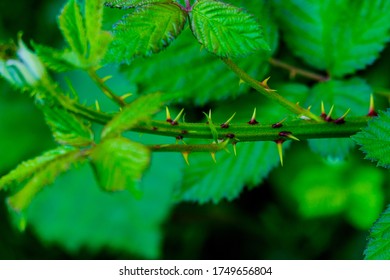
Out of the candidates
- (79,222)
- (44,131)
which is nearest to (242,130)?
(79,222)

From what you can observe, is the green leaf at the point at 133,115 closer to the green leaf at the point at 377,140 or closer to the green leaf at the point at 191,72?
the green leaf at the point at 377,140

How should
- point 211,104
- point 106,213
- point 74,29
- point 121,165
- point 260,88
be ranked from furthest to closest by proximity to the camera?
1. point 106,213
2. point 211,104
3. point 260,88
4. point 74,29
5. point 121,165

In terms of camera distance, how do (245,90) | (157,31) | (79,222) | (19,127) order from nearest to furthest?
1. (157,31)
2. (245,90)
3. (79,222)
4. (19,127)

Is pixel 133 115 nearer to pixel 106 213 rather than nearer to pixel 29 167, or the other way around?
pixel 29 167

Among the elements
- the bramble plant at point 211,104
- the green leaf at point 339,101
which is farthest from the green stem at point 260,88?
the green leaf at point 339,101

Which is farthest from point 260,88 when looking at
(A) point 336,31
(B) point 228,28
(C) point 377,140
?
(A) point 336,31

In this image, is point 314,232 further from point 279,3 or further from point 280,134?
point 280,134
